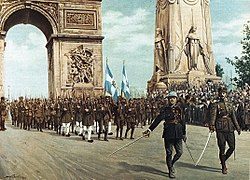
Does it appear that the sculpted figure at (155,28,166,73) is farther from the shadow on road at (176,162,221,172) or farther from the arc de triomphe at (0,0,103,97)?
the arc de triomphe at (0,0,103,97)

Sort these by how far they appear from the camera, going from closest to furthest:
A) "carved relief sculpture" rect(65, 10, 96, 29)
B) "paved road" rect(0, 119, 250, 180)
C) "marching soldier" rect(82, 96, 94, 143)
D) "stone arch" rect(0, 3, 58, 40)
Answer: "paved road" rect(0, 119, 250, 180)
"marching soldier" rect(82, 96, 94, 143)
"stone arch" rect(0, 3, 58, 40)
"carved relief sculpture" rect(65, 10, 96, 29)

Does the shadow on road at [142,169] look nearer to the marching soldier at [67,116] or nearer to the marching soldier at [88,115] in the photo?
the marching soldier at [88,115]

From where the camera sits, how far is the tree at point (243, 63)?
682 centimetres

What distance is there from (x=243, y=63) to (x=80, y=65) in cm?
1639

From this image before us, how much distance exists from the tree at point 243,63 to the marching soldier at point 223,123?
1.33 ft

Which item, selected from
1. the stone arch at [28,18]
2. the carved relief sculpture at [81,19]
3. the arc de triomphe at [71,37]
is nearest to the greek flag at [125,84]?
the arc de triomphe at [71,37]

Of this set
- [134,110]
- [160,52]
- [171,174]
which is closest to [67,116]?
[160,52]

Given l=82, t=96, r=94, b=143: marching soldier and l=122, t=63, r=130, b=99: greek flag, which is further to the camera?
l=82, t=96, r=94, b=143: marching soldier

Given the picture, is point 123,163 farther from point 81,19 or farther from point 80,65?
point 81,19

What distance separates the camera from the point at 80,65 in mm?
22625

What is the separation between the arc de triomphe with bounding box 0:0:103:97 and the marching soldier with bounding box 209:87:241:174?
15694 millimetres

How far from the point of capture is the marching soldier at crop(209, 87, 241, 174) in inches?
252

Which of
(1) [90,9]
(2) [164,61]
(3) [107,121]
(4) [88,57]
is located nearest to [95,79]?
(4) [88,57]

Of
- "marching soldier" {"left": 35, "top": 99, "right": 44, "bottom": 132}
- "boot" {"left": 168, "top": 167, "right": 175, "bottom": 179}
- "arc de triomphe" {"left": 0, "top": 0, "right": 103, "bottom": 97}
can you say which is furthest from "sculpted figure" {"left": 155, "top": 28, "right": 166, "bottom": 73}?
"arc de triomphe" {"left": 0, "top": 0, "right": 103, "bottom": 97}
